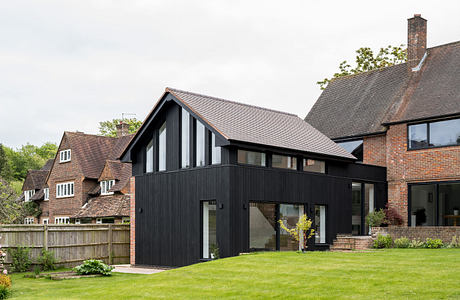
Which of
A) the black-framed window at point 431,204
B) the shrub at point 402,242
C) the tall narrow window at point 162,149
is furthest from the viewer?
the black-framed window at point 431,204

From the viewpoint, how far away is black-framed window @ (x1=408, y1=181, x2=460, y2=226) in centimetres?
2714

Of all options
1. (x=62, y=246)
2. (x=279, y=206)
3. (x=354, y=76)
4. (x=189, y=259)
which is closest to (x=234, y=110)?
(x=279, y=206)

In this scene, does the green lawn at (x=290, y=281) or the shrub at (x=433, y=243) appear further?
the shrub at (x=433, y=243)

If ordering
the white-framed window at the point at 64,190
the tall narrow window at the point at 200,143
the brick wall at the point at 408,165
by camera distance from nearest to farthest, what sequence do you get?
the tall narrow window at the point at 200,143
the brick wall at the point at 408,165
the white-framed window at the point at 64,190

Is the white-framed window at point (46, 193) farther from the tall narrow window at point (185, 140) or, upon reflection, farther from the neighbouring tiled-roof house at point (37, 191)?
the tall narrow window at point (185, 140)

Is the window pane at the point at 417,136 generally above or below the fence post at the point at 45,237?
above

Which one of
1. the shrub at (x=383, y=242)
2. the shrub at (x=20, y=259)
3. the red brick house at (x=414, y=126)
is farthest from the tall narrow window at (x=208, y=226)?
the red brick house at (x=414, y=126)

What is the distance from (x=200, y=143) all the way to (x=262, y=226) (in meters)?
3.89

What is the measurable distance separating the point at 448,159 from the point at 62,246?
16.3 m

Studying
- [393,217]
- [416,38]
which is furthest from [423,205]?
[416,38]

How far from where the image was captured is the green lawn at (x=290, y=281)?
42.1ft

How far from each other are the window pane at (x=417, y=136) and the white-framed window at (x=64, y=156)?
1026 inches

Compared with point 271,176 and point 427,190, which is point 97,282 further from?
point 427,190

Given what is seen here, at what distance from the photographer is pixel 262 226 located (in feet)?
72.0
